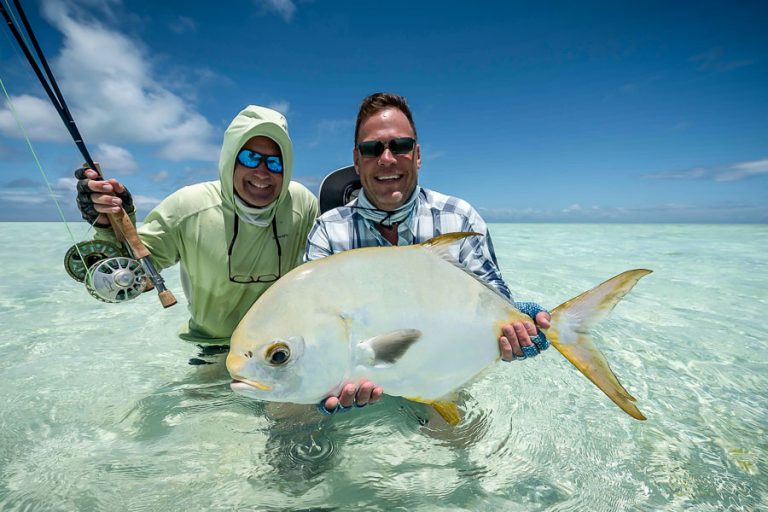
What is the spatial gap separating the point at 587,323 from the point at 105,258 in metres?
2.55

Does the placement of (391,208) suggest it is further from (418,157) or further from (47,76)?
(47,76)

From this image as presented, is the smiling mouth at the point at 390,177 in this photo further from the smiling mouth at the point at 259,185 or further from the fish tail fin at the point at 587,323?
the fish tail fin at the point at 587,323

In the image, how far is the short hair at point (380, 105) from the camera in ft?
7.18

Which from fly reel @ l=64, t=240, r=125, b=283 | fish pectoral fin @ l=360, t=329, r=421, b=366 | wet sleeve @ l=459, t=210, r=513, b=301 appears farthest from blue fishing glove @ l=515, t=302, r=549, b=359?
fly reel @ l=64, t=240, r=125, b=283

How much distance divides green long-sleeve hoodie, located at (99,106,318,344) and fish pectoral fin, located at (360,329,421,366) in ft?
4.53

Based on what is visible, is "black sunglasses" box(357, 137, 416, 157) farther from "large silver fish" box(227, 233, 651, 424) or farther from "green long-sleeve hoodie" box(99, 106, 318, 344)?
"large silver fish" box(227, 233, 651, 424)

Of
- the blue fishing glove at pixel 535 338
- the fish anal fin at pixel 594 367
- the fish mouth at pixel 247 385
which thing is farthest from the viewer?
the blue fishing glove at pixel 535 338

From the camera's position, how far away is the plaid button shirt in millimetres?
2168

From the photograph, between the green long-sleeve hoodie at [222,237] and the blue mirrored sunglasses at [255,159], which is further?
the green long-sleeve hoodie at [222,237]

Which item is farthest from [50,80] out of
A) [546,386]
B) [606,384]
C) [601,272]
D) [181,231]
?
[601,272]

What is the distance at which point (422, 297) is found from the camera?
1.47 m

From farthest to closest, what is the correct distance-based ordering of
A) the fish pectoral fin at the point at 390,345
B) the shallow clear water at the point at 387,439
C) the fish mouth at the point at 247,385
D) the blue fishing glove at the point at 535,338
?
the shallow clear water at the point at 387,439 < the blue fishing glove at the point at 535,338 < the fish pectoral fin at the point at 390,345 < the fish mouth at the point at 247,385

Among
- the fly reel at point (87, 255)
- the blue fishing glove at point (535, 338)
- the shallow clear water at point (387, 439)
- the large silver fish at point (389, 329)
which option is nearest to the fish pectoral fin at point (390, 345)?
the large silver fish at point (389, 329)

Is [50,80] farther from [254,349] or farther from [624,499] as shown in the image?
[624,499]
